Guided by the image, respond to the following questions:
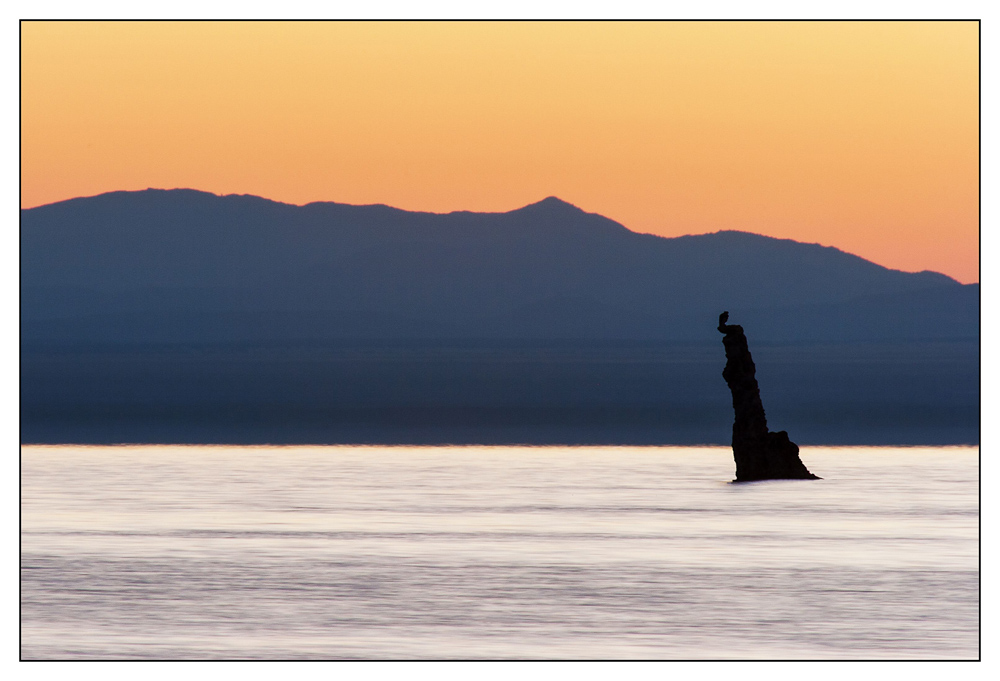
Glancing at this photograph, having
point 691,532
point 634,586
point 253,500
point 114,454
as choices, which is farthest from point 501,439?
point 634,586

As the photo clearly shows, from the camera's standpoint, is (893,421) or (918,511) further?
(893,421)

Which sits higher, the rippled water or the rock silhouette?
the rock silhouette

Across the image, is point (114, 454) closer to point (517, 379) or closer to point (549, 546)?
point (549, 546)

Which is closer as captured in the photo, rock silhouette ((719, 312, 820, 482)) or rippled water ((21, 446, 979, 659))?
rippled water ((21, 446, 979, 659))

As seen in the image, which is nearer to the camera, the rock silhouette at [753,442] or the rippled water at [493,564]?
the rippled water at [493,564]

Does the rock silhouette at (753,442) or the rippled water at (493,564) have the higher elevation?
the rock silhouette at (753,442)
